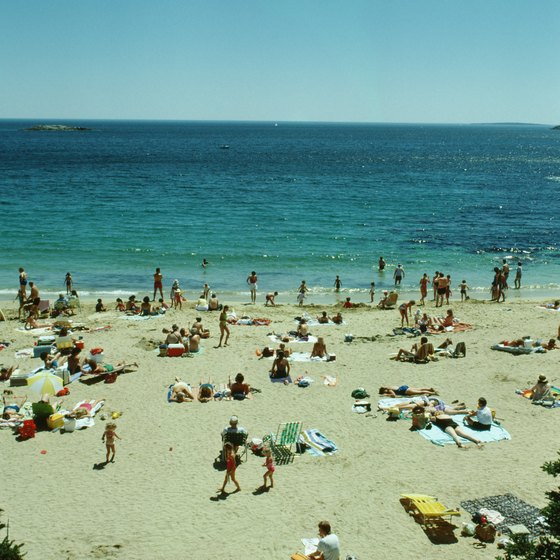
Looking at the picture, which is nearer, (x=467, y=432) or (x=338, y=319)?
(x=467, y=432)

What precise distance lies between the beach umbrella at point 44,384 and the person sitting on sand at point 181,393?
2.85 meters

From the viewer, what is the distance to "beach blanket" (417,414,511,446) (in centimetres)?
1271

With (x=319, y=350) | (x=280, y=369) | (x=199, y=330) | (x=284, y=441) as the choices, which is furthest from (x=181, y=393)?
(x=319, y=350)

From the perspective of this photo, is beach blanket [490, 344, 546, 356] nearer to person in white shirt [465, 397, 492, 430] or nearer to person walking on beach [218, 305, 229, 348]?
person in white shirt [465, 397, 492, 430]

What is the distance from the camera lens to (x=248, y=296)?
27453mm

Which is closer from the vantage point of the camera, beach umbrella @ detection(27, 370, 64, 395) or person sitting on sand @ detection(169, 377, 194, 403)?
beach umbrella @ detection(27, 370, 64, 395)

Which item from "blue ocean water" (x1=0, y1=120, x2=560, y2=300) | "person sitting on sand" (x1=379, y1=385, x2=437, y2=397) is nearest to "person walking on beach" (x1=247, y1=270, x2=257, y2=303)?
"blue ocean water" (x1=0, y1=120, x2=560, y2=300)

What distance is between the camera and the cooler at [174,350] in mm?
17750

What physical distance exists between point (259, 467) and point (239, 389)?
10.9ft

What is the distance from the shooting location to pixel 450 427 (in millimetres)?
13047

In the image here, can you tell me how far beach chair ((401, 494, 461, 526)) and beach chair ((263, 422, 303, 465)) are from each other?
2.66m

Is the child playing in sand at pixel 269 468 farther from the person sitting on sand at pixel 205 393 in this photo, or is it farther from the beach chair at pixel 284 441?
the person sitting on sand at pixel 205 393

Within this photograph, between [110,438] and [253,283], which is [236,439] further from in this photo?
[253,283]

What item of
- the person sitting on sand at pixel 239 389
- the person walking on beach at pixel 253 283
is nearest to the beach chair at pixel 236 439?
the person sitting on sand at pixel 239 389
